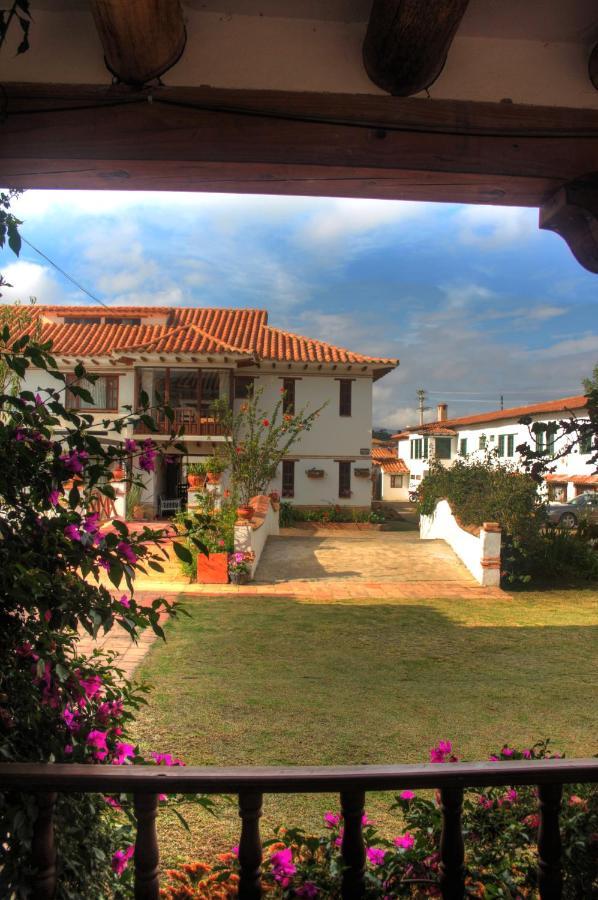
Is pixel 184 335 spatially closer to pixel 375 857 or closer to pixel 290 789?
pixel 375 857

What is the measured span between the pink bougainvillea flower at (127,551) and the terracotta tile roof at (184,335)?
53.7 ft

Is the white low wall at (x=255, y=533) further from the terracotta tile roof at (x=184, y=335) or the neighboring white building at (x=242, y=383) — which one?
the terracotta tile roof at (x=184, y=335)

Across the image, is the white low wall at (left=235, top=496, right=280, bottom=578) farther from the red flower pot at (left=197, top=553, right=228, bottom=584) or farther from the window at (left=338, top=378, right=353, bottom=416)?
the window at (left=338, top=378, right=353, bottom=416)

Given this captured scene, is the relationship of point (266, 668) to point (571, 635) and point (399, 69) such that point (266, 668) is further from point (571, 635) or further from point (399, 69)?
point (399, 69)

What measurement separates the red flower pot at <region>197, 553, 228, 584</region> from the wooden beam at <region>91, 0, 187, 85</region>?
7788 millimetres

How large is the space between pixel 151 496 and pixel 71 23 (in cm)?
1673

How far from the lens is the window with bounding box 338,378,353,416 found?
20188 mm

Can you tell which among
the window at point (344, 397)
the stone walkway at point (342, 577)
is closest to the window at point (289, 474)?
the window at point (344, 397)

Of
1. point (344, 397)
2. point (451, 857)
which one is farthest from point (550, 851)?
point (344, 397)

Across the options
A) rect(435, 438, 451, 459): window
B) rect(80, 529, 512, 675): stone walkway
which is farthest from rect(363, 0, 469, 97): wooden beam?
rect(435, 438, 451, 459): window

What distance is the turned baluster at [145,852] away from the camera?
123 cm

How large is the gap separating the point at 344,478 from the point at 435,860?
18.4 meters

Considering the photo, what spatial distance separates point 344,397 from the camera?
20.3 metres

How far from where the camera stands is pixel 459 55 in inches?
72.4
